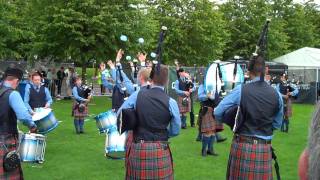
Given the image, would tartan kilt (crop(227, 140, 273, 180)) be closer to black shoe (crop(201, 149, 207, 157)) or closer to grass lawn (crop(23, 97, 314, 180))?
grass lawn (crop(23, 97, 314, 180))

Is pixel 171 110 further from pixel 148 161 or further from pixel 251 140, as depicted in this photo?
pixel 251 140

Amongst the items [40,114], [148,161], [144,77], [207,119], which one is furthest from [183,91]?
[148,161]

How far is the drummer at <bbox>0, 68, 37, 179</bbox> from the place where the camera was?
5.26 metres

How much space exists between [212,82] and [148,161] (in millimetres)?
3760

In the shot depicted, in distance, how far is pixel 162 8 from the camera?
28.7 meters

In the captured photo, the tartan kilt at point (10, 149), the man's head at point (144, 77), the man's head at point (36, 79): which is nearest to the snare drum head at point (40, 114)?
the man's head at point (36, 79)

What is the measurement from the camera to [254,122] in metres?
4.87

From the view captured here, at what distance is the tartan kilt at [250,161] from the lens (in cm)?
498

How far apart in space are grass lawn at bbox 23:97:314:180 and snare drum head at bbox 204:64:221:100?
1228 mm

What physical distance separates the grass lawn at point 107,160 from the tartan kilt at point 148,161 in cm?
176

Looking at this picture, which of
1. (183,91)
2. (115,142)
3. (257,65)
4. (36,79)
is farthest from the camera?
(183,91)

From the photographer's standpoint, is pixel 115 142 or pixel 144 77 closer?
pixel 144 77

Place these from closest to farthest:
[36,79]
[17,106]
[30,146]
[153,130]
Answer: [153,130]
[17,106]
[30,146]
[36,79]

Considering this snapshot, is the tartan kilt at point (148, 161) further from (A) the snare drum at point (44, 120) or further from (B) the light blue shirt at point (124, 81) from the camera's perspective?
(B) the light blue shirt at point (124, 81)
